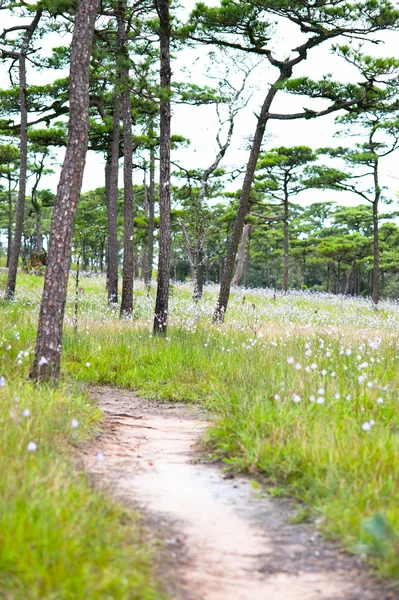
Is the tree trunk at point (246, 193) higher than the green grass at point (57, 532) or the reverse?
higher

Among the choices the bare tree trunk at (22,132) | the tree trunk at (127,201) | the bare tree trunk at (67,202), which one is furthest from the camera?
the bare tree trunk at (22,132)

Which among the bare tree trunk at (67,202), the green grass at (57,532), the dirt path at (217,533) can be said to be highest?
the bare tree trunk at (67,202)

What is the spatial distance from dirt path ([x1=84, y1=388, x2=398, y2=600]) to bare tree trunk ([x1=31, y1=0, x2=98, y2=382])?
5.29ft

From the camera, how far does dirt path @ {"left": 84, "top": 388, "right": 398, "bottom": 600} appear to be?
2994mm

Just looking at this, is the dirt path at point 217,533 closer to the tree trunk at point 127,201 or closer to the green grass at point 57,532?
the green grass at point 57,532

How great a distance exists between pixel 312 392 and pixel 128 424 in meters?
2.12

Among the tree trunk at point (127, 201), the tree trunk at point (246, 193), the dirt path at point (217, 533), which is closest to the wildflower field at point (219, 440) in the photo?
the dirt path at point (217, 533)

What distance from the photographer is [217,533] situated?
3652 millimetres

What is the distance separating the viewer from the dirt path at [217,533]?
9.82 feet

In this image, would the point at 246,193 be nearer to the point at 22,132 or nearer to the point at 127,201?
the point at 127,201

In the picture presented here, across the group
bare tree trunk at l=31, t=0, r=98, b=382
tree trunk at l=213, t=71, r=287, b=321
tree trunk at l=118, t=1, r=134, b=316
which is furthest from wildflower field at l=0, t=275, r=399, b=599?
tree trunk at l=118, t=1, r=134, b=316

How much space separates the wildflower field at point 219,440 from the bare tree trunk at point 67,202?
572mm

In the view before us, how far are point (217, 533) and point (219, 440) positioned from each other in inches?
69.4

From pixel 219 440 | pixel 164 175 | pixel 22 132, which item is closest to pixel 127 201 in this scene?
pixel 164 175
